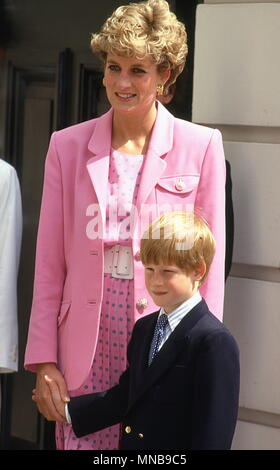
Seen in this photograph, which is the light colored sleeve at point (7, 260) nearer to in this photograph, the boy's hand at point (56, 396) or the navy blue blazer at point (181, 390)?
the boy's hand at point (56, 396)

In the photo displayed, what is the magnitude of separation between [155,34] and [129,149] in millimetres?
386

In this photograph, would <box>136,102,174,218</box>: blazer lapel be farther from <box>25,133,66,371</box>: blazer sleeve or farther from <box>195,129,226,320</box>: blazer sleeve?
<box>25,133,66,371</box>: blazer sleeve

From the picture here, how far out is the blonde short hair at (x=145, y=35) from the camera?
329cm

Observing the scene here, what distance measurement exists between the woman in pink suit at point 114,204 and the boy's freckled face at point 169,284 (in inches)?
15.3

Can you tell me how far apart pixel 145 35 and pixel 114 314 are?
2.84ft

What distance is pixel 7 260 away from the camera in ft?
13.0

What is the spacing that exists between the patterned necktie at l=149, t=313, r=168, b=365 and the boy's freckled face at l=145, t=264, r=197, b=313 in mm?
55

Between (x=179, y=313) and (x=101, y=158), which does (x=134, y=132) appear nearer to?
(x=101, y=158)

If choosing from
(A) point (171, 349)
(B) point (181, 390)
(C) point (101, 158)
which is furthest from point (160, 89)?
(B) point (181, 390)

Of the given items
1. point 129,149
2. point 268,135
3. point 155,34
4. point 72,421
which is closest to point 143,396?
point 72,421

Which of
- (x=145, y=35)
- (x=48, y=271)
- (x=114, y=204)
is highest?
(x=145, y=35)

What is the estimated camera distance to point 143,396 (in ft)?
9.77

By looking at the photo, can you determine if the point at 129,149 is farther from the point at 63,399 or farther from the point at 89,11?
the point at 89,11

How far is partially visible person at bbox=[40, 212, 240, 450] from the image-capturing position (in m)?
2.83
